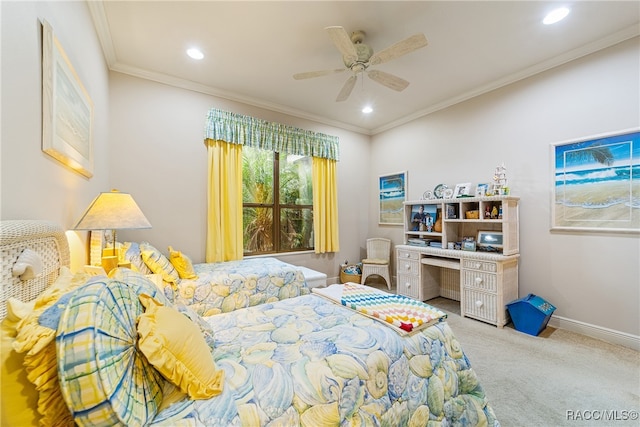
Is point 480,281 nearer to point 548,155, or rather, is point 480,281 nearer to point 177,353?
point 548,155

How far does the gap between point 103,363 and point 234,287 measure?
6.18ft

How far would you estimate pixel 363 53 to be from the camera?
2.32 meters

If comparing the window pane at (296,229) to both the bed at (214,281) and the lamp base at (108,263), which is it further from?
the lamp base at (108,263)

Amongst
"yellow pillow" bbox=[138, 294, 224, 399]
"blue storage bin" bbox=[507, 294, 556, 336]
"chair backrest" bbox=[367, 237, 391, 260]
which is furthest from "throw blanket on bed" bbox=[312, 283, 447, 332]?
"chair backrest" bbox=[367, 237, 391, 260]

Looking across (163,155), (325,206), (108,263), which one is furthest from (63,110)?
(325,206)

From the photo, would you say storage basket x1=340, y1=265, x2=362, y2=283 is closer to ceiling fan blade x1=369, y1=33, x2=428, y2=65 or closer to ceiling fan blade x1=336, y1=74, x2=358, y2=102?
ceiling fan blade x1=336, y1=74, x2=358, y2=102

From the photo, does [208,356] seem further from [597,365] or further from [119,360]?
[597,365]

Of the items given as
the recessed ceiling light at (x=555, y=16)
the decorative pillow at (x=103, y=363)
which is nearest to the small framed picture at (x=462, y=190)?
the recessed ceiling light at (x=555, y=16)

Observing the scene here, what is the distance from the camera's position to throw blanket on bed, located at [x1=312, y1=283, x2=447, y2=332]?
1.46 metres

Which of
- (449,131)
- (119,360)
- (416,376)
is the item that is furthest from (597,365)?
(119,360)

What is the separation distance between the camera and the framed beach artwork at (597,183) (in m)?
2.33

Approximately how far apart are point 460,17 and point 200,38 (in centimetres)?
232

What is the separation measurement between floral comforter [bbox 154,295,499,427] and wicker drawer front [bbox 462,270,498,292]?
1.65m

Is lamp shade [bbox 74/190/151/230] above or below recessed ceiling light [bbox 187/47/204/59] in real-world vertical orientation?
below
